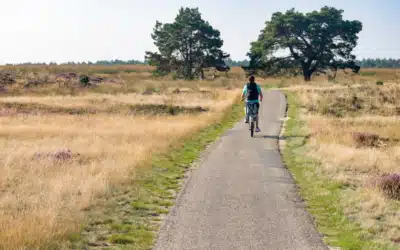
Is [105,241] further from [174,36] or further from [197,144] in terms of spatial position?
[174,36]

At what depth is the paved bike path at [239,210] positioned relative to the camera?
7.15 metres

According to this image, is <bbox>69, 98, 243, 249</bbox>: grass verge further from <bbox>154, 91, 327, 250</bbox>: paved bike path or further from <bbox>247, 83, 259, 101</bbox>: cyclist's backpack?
<bbox>247, 83, 259, 101</bbox>: cyclist's backpack

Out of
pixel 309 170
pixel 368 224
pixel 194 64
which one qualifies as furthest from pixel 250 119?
pixel 194 64

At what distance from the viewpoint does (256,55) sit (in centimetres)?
7138

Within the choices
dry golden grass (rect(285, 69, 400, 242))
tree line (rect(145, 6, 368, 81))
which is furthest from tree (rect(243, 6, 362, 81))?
dry golden grass (rect(285, 69, 400, 242))

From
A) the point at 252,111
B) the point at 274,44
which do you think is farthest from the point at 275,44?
the point at 252,111

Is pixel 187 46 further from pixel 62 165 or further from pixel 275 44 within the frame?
pixel 62 165

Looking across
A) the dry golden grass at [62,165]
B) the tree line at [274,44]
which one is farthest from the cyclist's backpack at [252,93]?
the tree line at [274,44]

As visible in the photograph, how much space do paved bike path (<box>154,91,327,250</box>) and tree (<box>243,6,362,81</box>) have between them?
182 ft

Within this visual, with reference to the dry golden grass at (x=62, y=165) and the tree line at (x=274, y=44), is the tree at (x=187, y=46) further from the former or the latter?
the dry golden grass at (x=62, y=165)

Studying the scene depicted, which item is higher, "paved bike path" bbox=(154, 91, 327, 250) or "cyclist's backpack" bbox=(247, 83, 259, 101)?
"cyclist's backpack" bbox=(247, 83, 259, 101)

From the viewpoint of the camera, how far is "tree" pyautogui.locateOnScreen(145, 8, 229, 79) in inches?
2943

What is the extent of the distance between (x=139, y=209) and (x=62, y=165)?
5.10 m

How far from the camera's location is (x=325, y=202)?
31.4 ft
